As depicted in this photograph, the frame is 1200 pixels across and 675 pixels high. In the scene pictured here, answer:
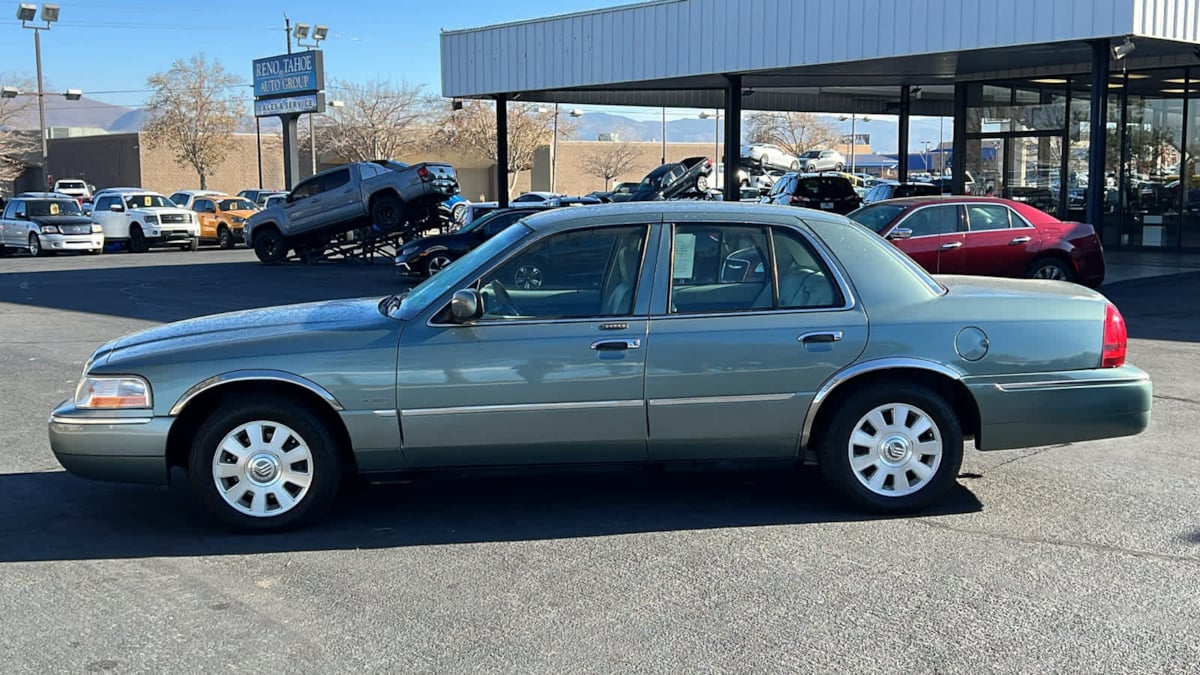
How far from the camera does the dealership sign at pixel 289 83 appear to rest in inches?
1319

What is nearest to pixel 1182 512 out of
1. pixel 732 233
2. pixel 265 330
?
pixel 732 233

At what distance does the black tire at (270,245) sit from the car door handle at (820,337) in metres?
22.1

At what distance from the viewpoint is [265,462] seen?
552 centimetres

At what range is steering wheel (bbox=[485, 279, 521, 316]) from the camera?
5.61 meters

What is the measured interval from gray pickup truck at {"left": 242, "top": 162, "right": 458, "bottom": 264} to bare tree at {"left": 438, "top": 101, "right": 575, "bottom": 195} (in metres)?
40.7

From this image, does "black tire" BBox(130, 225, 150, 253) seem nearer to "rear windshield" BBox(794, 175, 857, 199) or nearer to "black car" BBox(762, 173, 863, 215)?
"black car" BBox(762, 173, 863, 215)

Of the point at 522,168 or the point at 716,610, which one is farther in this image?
the point at 522,168

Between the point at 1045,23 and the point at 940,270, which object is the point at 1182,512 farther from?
the point at 1045,23

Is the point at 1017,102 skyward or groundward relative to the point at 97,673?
skyward

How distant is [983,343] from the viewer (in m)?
5.68

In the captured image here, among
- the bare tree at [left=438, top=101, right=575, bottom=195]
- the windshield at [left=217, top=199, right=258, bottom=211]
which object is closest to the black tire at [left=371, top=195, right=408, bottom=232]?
the windshield at [left=217, top=199, right=258, bottom=211]

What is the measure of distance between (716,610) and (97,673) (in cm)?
234

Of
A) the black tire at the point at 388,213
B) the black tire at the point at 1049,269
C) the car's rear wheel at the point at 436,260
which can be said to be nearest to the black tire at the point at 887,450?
the black tire at the point at 1049,269

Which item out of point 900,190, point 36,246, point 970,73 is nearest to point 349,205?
point 36,246
